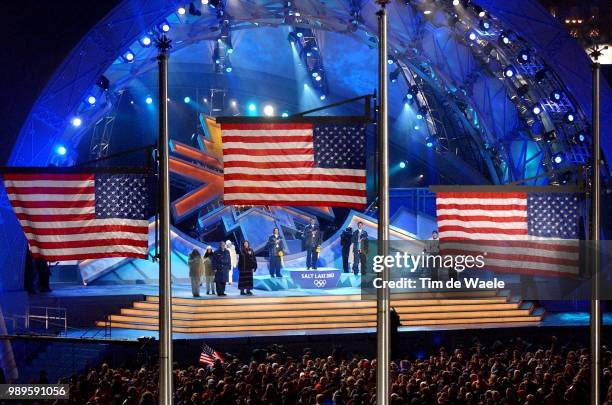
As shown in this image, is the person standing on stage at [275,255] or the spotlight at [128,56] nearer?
the spotlight at [128,56]

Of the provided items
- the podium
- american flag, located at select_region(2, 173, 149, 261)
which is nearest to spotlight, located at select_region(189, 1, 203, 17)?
the podium

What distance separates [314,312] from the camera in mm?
29531

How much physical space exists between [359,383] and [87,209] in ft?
17.9

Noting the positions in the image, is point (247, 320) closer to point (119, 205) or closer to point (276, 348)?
point (276, 348)

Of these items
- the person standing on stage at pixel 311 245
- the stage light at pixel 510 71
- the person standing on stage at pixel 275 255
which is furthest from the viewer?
the person standing on stage at pixel 311 245

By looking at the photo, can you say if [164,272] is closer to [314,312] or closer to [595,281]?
[595,281]

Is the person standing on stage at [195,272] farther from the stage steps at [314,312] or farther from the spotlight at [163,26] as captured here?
the spotlight at [163,26]

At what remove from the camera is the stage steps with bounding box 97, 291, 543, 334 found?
1129 inches

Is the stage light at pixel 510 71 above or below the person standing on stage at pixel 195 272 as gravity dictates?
above

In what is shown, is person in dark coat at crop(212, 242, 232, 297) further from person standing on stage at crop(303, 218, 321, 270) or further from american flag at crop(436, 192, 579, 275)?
american flag at crop(436, 192, 579, 275)

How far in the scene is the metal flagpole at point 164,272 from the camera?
13.0 meters

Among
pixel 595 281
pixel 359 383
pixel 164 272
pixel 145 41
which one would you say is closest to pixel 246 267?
pixel 145 41

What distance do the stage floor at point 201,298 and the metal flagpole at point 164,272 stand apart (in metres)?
12.8

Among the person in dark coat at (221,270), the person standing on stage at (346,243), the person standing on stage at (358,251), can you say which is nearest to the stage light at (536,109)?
the person standing on stage at (358,251)
